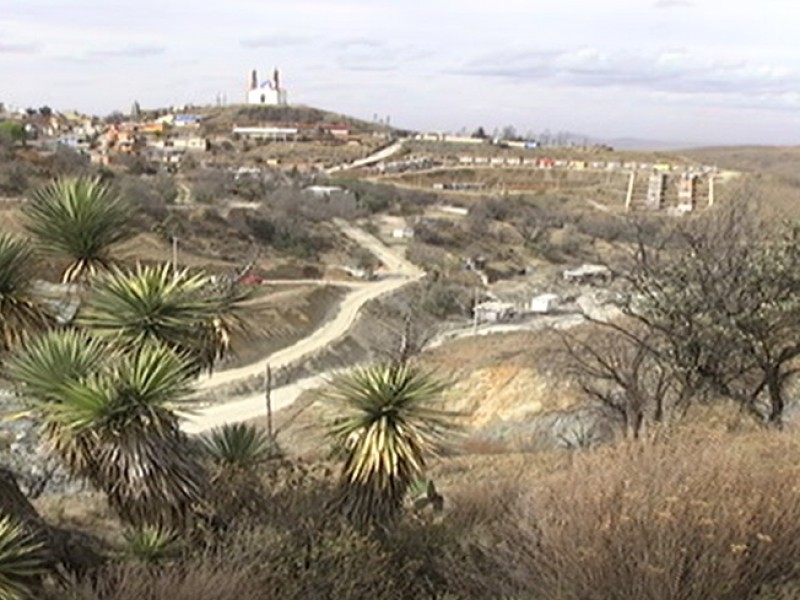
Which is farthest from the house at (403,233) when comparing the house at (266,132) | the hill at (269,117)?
Result: the hill at (269,117)

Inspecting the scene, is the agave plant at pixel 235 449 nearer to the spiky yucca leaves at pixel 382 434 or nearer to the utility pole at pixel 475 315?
the spiky yucca leaves at pixel 382 434

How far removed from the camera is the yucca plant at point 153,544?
27.3 feet

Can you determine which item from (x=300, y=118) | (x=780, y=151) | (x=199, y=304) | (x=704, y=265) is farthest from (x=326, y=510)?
(x=780, y=151)

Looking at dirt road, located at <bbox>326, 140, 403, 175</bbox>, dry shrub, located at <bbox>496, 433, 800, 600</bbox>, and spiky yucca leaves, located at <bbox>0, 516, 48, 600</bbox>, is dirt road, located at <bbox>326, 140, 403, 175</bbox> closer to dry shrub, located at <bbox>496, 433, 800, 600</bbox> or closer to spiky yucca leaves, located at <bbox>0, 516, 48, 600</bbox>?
dry shrub, located at <bbox>496, 433, 800, 600</bbox>

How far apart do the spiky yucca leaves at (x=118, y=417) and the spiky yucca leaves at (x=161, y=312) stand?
0.90 feet

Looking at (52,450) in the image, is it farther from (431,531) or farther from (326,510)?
(431,531)

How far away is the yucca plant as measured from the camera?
8320 mm

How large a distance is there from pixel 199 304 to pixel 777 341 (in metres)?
11.2

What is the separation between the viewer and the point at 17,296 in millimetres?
8961

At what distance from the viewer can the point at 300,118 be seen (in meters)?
174

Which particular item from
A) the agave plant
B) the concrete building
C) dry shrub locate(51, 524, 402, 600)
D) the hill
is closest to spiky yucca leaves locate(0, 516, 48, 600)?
dry shrub locate(51, 524, 402, 600)

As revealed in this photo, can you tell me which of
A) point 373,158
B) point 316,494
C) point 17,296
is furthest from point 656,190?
point 17,296

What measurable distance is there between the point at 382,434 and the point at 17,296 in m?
3.58

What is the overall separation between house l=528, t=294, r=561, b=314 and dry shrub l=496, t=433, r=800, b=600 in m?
42.5
